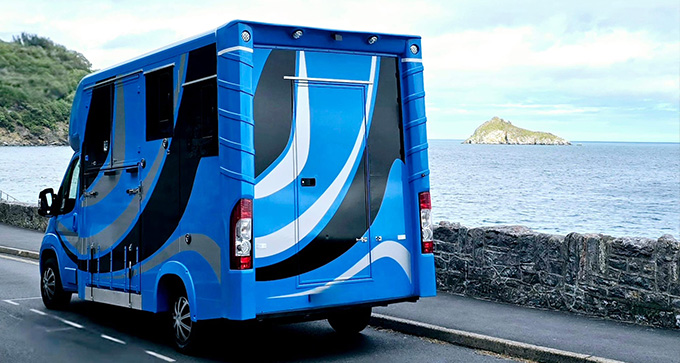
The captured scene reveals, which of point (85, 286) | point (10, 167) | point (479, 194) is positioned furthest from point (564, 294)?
point (10, 167)

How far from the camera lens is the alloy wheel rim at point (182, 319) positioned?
26.0 feet

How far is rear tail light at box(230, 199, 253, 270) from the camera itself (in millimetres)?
7043

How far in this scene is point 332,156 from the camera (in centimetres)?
772

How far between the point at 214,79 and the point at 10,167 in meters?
126

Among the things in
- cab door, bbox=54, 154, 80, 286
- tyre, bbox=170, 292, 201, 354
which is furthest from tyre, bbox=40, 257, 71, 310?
tyre, bbox=170, 292, 201, 354

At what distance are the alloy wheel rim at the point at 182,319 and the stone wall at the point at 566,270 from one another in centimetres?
434

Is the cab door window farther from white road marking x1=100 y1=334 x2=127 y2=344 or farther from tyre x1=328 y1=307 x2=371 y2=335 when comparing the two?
tyre x1=328 y1=307 x2=371 y2=335

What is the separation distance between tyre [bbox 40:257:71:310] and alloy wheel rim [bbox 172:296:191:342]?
10.8 feet

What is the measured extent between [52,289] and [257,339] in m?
3.50

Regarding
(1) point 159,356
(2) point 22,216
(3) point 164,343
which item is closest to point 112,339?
(3) point 164,343

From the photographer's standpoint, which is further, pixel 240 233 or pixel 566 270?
pixel 566 270

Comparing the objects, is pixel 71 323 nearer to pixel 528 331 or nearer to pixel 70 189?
pixel 70 189

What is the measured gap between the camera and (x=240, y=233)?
705 centimetres

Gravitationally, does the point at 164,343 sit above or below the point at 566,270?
below
